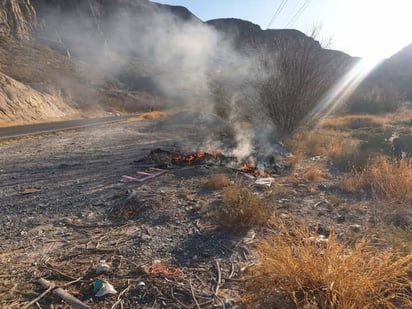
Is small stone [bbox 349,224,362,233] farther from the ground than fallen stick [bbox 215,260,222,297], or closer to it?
closer to it

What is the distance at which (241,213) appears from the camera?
4.82 m

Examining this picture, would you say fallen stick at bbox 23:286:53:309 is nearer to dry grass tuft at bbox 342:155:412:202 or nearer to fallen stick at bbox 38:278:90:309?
fallen stick at bbox 38:278:90:309

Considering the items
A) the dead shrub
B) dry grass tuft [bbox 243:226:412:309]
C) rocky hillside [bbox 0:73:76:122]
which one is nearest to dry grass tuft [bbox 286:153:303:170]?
the dead shrub

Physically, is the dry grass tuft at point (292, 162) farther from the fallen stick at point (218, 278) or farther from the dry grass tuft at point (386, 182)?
the fallen stick at point (218, 278)

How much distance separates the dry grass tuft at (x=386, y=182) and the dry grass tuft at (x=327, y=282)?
11.8 ft

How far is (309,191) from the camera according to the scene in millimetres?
Answer: 6969

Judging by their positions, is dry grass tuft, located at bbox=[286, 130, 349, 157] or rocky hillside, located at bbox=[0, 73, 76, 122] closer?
dry grass tuft, located at bbox=[286, 130, 349, 157]

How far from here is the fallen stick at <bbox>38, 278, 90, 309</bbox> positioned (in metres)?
3.07

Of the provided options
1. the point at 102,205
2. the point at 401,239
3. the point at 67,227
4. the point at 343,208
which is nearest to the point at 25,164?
the point at 102,205

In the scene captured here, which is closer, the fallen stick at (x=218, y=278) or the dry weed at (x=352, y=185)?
the fallen stick at (x=218, y=278)

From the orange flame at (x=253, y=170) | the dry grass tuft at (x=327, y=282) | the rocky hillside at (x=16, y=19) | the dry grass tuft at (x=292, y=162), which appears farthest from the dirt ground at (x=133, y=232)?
the rocky hillside at (x=16, y=19)

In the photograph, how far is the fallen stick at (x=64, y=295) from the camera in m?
3.07

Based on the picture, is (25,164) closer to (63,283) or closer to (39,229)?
(39,229)

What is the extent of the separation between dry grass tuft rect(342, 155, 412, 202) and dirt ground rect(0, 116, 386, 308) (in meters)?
0.50
